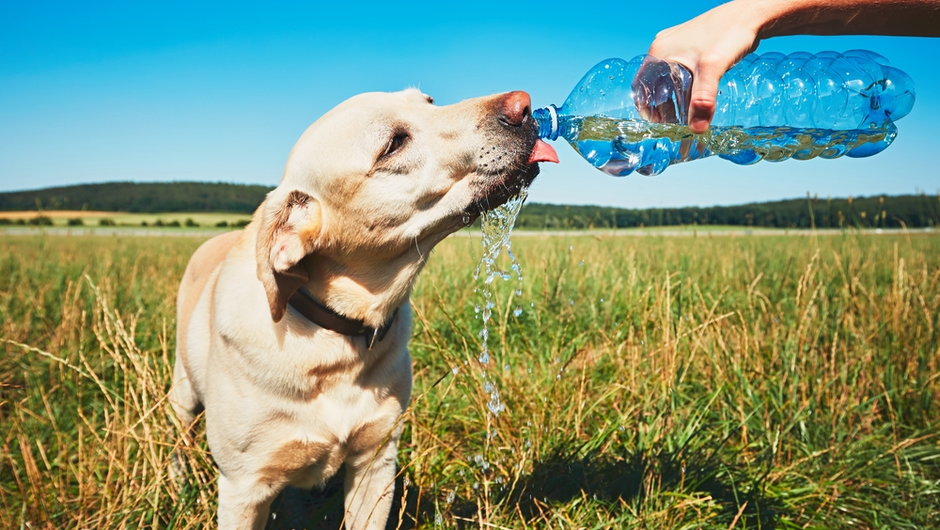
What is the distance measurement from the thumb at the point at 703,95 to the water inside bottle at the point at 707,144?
690 millimetres

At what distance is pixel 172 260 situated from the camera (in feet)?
31.7

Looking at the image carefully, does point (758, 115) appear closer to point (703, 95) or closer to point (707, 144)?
point (707, 144)

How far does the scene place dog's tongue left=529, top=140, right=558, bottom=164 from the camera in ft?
7.25

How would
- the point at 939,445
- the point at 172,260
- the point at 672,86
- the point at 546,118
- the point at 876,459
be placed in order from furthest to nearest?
the point at 172,260, the point at 939,445, the point at 876,459, the point at 546,118, the point at 672,86

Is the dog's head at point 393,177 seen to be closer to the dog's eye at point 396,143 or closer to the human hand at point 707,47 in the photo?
the dog's eye at point 396,143

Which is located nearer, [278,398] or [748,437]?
[278,398]

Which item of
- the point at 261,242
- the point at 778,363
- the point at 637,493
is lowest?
the point at 637,493

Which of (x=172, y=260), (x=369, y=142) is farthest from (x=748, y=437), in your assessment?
(x=172, y=260)

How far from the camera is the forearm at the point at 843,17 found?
1800 mm

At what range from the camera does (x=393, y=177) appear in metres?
2.27

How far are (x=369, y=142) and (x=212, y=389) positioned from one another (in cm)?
116

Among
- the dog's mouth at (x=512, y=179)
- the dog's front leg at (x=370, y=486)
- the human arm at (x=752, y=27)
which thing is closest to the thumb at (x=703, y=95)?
the human arm at (x=752, y=27)

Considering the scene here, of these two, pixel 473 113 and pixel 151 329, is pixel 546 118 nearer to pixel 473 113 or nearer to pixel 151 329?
pixel 473 113

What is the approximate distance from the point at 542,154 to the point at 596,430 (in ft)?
5.07
